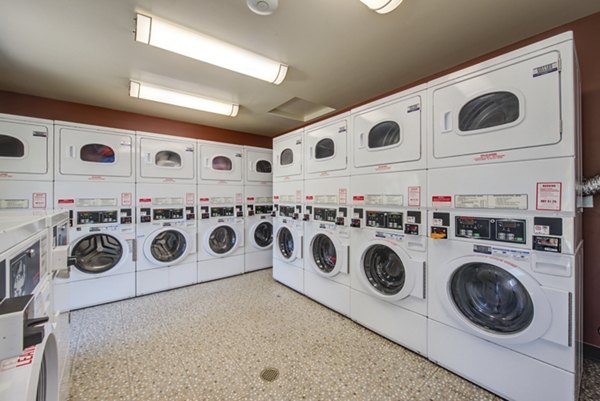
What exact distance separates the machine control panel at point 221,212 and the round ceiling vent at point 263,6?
8.99ft

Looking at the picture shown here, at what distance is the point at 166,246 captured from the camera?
3.61 metres

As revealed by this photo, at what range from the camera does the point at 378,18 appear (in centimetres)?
185

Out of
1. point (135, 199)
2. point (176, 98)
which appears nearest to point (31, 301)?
point (176, 98)

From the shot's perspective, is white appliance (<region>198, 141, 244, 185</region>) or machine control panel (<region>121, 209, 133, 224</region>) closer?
machine control panel (<region>121, 209, 133, 224</region>)

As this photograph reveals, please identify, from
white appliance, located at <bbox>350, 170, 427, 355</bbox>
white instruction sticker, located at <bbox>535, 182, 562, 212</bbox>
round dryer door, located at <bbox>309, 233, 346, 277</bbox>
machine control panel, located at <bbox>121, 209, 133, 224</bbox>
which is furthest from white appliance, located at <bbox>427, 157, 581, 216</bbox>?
machine control panel, located at <bbox>121, 209, 133, 224</bbox>

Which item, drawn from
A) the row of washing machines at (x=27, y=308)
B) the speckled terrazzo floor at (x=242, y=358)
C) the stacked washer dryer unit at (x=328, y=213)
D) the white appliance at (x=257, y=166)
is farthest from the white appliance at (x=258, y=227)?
the row of washing machines at (x=27, y=308)

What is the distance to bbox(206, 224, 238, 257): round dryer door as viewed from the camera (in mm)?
3855

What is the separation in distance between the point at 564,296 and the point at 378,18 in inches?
83.4

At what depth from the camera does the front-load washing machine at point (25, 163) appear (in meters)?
2.56

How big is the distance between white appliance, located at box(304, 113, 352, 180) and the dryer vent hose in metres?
1.72

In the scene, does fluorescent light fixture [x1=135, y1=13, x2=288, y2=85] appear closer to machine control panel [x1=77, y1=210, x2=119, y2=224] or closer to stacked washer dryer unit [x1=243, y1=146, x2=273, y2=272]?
stacked washer dryer unit [x1=243, y1=146, x2=273, y2=272]

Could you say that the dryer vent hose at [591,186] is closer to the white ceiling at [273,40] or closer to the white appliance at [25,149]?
the white ceiling at [273,40]

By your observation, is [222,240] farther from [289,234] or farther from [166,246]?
[289,234]

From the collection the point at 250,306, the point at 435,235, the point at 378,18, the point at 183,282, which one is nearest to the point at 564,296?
the point at 435,235
